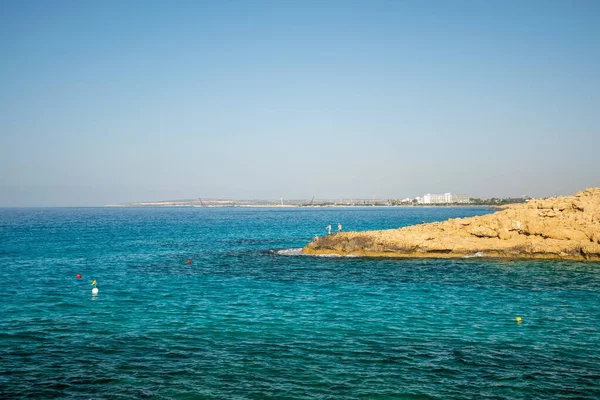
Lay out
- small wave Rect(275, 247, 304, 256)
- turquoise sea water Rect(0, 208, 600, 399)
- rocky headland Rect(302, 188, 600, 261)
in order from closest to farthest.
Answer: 1. turquoise sea water Rect(0, 208, 600, 399)
2. rocky headland Rect(302, 188, 600, 261)
3. small wave Rect(275, 247, 304, 256)

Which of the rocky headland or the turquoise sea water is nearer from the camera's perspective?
the turquoise sea water

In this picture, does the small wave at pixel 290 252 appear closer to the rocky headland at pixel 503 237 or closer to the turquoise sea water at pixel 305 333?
the rocky headland at pixel 503 237

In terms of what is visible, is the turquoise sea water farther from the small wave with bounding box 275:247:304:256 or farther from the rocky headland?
the small wave with bounding box 275:247:304:256

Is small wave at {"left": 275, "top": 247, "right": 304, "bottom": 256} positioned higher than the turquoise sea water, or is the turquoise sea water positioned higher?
small wave at {"left": 275, "top": 247, "right": 304, "bottom": 256}

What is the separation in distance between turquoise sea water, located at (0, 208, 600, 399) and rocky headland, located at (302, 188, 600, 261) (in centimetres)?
504

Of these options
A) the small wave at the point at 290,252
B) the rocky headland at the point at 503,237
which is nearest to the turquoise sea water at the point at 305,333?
the rocky headland at the point at 503,237

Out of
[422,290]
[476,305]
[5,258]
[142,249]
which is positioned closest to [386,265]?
[422,290]

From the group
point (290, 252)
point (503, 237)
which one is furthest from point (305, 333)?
point (503, 237)

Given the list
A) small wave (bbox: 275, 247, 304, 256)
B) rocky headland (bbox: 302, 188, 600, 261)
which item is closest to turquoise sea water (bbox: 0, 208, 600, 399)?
rocky headland (bbox: 302, 188, 600, 261)

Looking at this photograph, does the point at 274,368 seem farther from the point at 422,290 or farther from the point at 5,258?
the point at 5,258

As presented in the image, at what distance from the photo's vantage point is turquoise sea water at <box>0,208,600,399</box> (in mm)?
15250

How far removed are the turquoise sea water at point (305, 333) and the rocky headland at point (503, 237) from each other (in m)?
5.04

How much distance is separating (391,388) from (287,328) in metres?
7.76

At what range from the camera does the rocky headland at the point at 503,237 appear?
145 ft
